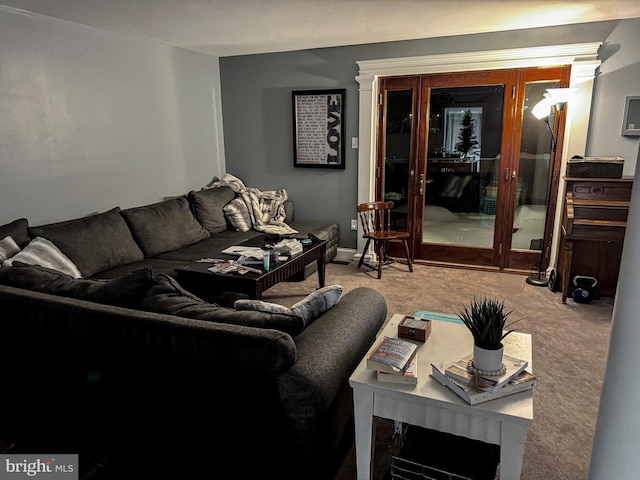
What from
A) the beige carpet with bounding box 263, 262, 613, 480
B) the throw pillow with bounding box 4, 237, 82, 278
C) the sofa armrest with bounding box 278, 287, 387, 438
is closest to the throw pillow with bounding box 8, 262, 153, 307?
the sofa armrest with bounding box 278, 287, 387, 438

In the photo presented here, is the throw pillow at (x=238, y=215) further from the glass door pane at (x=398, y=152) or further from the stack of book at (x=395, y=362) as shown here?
the stack of book at (x=395, y=362)

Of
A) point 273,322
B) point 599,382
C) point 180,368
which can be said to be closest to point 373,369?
point 273,322

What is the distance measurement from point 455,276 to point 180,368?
3.52 meters

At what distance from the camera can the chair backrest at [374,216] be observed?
4652 millimetres

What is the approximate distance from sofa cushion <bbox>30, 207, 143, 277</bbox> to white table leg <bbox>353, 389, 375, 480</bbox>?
2.35 metres

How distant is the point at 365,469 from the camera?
5.57 feet

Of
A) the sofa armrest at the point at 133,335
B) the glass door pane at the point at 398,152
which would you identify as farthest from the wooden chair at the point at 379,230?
the sofa armrest at the point at 133,335

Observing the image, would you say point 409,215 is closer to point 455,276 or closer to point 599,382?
point 455,276

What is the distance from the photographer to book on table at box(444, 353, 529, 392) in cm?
149

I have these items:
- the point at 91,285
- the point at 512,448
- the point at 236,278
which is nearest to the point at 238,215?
the point at 236,278

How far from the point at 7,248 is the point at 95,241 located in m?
0.63

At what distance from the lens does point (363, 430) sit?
1656 millimetres

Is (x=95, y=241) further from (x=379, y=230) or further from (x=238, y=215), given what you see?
(x=379, y=230)

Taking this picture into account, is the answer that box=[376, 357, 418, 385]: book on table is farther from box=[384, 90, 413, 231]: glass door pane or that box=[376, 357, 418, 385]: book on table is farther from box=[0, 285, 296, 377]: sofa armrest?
box=[384, 90, 413, 231]: glass door pane
